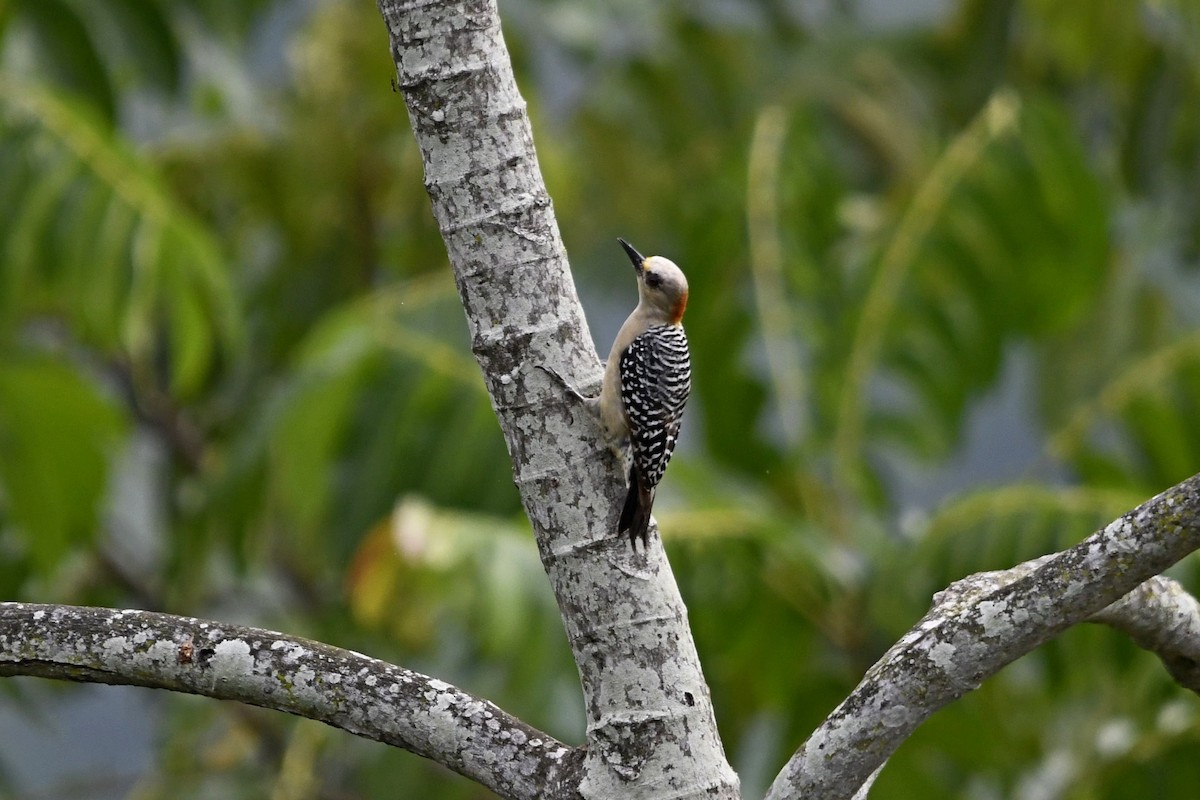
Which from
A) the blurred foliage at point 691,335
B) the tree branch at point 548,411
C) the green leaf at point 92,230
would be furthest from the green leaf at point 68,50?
the tree branch at point 548,411

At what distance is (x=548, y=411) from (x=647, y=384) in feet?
3.39

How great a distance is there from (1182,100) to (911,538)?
283 centimetres

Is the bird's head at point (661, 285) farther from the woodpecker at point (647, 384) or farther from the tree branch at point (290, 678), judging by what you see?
the tree branch at point (290, 678)

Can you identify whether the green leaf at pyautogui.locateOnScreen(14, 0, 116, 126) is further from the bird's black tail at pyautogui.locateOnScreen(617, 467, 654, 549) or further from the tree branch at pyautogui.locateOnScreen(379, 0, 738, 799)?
the bird's black tail at pyautogui.locateOnScreen(617, 467, 654, 549)

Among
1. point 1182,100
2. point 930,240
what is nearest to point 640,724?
point 930,240

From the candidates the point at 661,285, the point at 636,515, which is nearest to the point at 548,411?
the point at 636,515

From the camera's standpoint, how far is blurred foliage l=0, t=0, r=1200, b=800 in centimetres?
445

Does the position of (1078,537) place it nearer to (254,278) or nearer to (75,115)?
(75,115)

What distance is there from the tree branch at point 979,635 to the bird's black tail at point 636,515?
396mm

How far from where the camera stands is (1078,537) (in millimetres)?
4145

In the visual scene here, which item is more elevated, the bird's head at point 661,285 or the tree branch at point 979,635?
the bird's head at point 661,285

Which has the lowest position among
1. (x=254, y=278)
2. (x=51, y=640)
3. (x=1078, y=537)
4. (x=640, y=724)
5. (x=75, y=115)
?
(x=640, y=724)

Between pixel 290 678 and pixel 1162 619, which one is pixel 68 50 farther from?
pixel 1162 619

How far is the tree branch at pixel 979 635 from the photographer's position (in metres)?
1.75
